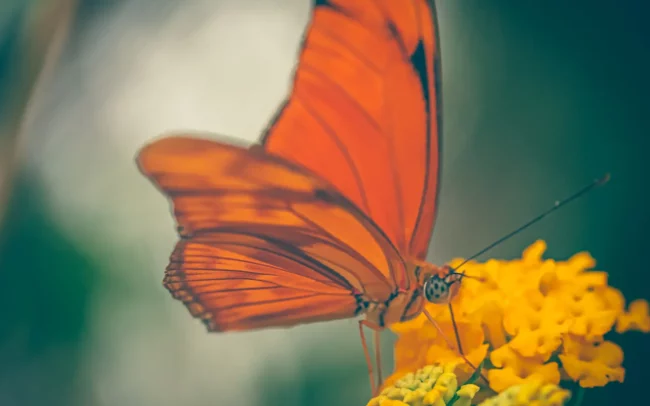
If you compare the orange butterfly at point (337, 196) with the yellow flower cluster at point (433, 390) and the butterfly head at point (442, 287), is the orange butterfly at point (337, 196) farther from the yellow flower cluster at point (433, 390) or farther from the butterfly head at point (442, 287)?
the yellow flower cluster at point (433, 390)

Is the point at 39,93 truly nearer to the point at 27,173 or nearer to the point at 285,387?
the point at 27,173

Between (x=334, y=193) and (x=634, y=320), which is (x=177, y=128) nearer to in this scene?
(x=334, y=193)

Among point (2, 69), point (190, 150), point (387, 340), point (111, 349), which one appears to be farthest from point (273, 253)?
point (2, 69)

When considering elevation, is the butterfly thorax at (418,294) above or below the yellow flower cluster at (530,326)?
above

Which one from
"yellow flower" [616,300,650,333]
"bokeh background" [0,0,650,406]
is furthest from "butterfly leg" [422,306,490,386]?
"bokeh background" [0,0,650,406]

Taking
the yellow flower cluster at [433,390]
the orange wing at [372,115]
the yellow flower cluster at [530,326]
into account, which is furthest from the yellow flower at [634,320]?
the orange wing at [372,115]

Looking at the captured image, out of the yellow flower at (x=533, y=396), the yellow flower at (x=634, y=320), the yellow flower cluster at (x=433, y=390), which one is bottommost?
the yellow flower at (x=634, y=320)
